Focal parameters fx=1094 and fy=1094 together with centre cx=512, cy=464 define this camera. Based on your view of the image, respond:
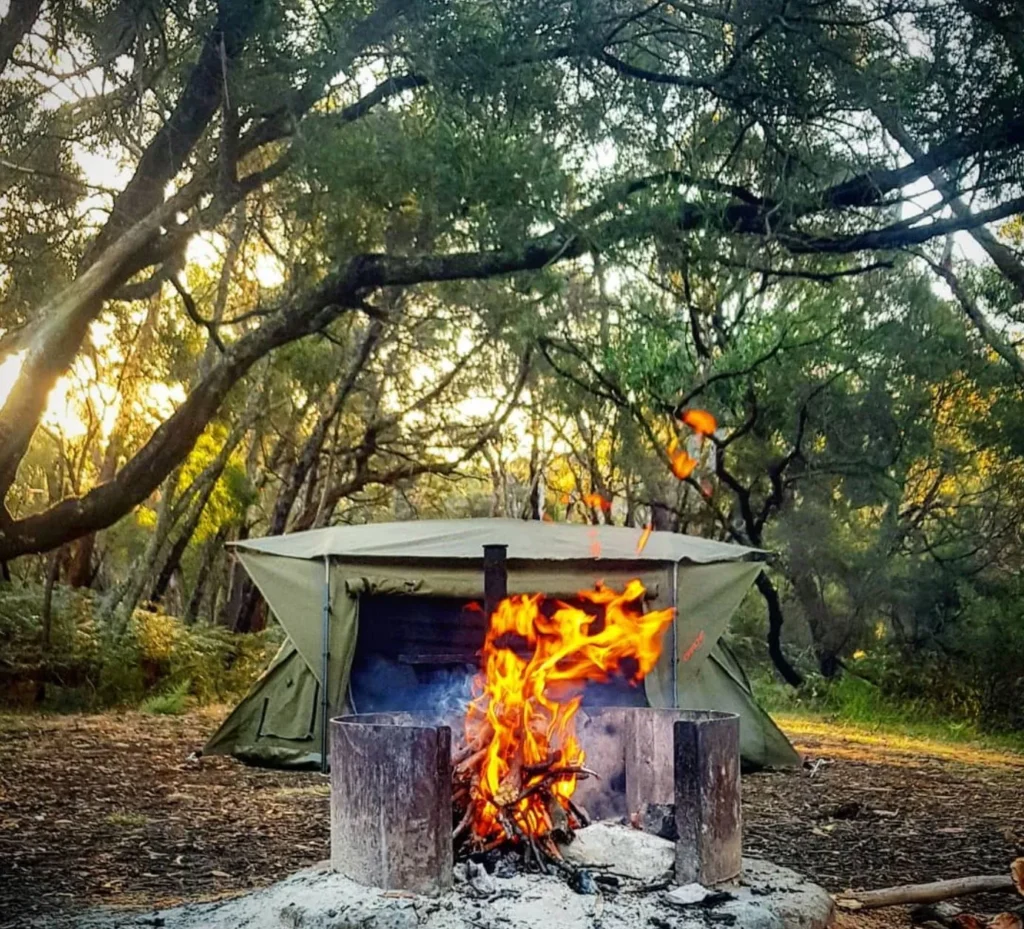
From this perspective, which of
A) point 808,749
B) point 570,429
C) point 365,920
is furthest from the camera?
point 570,429

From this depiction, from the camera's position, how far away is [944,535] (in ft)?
48.1

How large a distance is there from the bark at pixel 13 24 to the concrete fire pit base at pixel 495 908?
453cm

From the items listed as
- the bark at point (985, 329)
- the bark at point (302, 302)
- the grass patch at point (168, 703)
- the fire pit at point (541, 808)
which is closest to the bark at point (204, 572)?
the grass patch at point (168, 703)

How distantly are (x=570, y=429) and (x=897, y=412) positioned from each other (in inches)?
212

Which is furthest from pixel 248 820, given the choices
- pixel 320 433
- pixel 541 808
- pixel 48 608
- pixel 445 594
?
pixel 320 433

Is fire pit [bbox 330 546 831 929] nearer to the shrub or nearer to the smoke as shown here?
the smoke

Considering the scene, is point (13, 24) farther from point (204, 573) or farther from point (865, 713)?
point (204, 573)

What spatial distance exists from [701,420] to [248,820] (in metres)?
7.91

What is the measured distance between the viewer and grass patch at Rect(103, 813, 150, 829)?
5.49 metres

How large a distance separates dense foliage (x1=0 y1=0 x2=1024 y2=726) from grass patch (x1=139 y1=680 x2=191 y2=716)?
0.93 feet

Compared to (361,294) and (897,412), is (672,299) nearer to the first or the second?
(897,412)

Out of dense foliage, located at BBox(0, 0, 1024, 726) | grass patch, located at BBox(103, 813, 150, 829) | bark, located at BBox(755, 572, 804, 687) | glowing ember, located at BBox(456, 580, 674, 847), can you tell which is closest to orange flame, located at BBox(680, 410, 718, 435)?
dense foliage, located at BBox(0, 0, 1024, 726)

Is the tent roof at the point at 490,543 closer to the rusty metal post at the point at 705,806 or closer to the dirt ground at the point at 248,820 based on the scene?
the dirt ground at the point at 248,820

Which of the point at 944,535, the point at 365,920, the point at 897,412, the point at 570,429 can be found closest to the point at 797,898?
the point at 365,920
